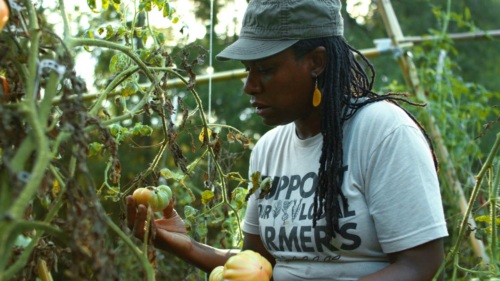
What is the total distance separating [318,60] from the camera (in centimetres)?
218

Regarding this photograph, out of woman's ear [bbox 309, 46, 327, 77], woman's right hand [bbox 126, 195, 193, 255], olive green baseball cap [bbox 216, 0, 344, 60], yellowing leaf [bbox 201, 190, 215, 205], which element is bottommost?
woman's right hand [bbox 126, 195, 193, 255]

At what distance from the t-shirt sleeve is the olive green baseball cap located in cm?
36

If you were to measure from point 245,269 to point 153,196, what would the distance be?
0.91 ft

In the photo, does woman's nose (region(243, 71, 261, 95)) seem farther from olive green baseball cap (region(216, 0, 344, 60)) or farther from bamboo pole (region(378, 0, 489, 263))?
bamboo pole (region(378, 0, 489, 263))

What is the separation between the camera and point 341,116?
218cm

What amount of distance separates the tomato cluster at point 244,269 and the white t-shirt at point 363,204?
21 centimetres

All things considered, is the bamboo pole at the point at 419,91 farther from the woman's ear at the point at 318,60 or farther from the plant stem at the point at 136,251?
the plant stem at the point at 136,251

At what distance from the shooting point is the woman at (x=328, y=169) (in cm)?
199

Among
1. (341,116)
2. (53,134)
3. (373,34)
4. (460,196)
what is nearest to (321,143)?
(341,116)

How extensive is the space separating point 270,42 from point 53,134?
961 mm

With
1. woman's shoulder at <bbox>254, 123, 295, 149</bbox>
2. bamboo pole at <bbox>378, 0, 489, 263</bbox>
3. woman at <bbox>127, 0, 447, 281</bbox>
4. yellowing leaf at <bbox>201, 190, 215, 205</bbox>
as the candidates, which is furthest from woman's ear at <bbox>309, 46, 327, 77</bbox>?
bamboo pole at <bbox>378, 0, 489, 263</bbox>

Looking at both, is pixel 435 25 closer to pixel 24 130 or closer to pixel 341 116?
pixel 341 116

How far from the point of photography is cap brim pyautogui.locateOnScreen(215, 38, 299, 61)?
6.97 feet

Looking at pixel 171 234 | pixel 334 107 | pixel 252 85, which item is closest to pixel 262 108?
pixel 252 85
